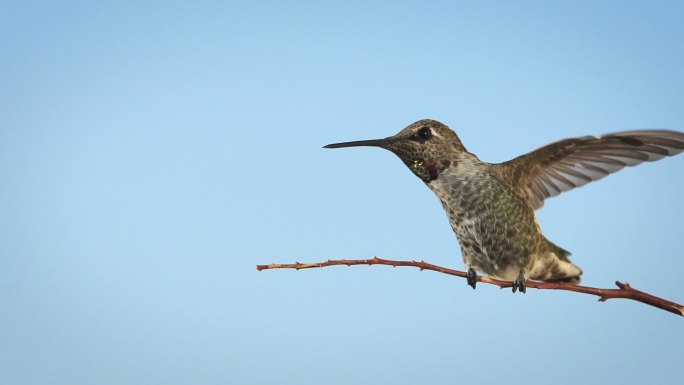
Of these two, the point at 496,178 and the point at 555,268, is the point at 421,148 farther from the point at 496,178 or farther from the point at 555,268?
the point at 555,268

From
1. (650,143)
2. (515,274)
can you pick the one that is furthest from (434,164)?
(650,143)

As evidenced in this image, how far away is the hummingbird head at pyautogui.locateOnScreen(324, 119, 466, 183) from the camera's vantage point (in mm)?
3578

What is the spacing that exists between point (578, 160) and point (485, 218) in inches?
35.1

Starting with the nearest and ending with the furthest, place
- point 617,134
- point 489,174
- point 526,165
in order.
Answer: point 617,134 < point 489,174 < point 526,165

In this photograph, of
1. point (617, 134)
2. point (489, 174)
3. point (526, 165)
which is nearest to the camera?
point (617, 134)

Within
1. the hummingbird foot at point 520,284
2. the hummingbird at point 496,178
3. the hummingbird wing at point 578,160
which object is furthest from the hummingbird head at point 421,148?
the hummingbird foot at point 520,284

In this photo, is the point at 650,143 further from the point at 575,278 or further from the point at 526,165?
the point at 575,278

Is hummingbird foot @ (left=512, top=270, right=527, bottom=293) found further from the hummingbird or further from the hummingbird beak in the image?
the hummingbird beak

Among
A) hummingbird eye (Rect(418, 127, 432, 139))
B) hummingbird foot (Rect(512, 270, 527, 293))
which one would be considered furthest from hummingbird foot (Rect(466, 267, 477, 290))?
hummingbird eye (Rect(418, 127, 432, 139))

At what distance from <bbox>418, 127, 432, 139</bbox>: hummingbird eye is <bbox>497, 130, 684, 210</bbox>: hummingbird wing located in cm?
51

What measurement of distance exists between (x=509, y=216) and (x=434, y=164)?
0.52m

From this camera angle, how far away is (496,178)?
12.2 feet

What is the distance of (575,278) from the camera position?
421 cm

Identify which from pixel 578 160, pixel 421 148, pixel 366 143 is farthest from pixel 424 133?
pixel 578 160
